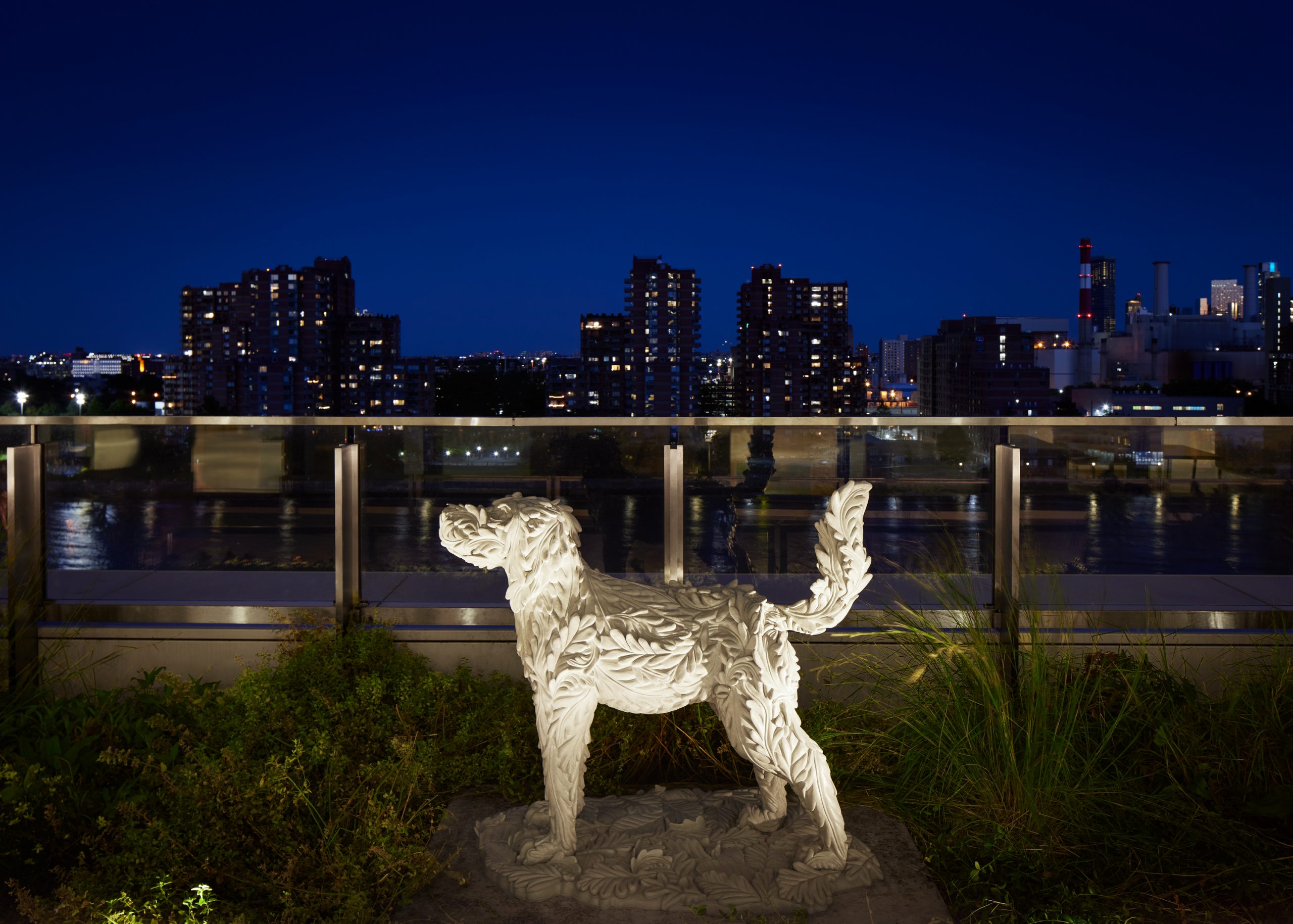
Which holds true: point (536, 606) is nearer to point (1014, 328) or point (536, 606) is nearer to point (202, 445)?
point (202, 445)

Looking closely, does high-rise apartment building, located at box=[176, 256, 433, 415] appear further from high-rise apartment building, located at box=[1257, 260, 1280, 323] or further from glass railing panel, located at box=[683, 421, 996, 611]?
high-rise apartment building, located at box=[1257, 260, 1280, 323]

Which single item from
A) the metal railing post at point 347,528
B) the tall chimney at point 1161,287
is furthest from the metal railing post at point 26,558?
the tall chimney at point 1161,287

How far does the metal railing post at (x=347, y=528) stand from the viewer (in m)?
4.21

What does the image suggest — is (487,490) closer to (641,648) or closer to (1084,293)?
(641,648)

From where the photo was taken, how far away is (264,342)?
113 m

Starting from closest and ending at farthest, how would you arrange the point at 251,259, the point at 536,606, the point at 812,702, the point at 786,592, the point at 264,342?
the point at 536,606 < the point at 812,702 < the point at 786,592 < the point at 264,342 < the point at 251,259

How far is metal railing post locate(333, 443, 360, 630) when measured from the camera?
421 cm

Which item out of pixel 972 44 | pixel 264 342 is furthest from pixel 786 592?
pixel 264 342

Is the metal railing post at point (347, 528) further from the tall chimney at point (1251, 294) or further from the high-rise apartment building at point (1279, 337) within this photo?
the tall chimney at point (1251, 294)

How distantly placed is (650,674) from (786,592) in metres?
1.91

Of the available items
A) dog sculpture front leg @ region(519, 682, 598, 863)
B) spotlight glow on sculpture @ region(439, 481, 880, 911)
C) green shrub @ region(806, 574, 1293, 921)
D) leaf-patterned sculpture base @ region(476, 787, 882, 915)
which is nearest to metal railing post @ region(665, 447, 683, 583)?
green shrub @ region(806, 574, 1293, 921)

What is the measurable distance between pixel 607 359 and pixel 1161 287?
14023 cm

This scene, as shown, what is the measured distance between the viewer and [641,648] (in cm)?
260

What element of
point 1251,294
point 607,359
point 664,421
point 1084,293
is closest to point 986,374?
point 607,359
